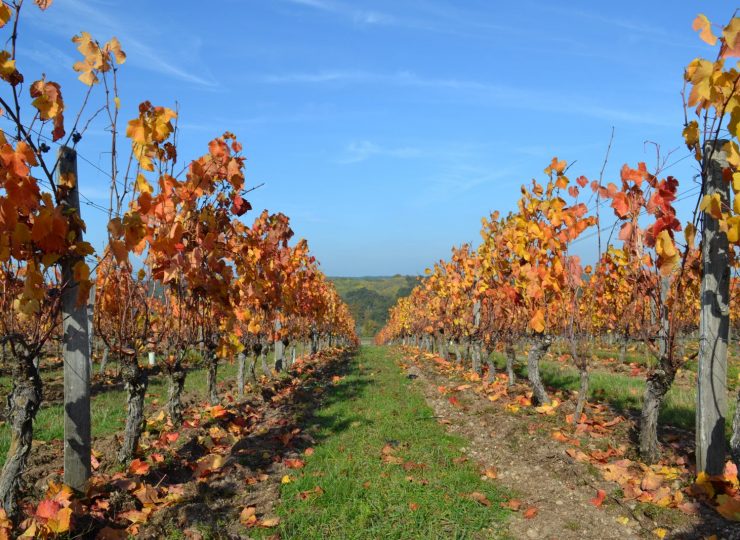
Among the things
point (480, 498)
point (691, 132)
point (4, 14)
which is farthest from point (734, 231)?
point (4, 14)

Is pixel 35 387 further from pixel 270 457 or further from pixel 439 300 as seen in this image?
pixel 439 300

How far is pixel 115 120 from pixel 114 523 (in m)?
3.21

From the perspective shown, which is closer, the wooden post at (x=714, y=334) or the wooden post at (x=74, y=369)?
the wooden post at (x=74, y=369)

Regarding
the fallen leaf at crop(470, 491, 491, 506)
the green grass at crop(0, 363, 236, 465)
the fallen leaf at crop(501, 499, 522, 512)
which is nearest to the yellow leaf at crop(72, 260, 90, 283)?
the green grass at crop(0, 363, 236, 465)

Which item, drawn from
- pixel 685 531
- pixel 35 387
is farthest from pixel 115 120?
pixel 685 531

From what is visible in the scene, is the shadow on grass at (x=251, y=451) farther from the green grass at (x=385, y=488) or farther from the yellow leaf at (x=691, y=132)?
the yellow leaf at (x=691, y=132)

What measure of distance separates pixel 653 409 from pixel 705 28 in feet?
12.6

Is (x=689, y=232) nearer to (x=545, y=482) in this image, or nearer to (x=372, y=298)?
(x=545, y=482)

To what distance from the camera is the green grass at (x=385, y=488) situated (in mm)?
4012

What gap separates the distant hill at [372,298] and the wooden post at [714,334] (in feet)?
265

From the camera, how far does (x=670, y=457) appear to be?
207 inches

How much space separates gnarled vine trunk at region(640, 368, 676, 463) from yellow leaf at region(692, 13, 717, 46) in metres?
3.33

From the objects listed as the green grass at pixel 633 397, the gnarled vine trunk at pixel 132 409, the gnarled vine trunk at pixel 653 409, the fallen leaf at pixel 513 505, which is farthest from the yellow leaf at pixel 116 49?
the green grass at pixel 633 397

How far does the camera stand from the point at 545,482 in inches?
195
